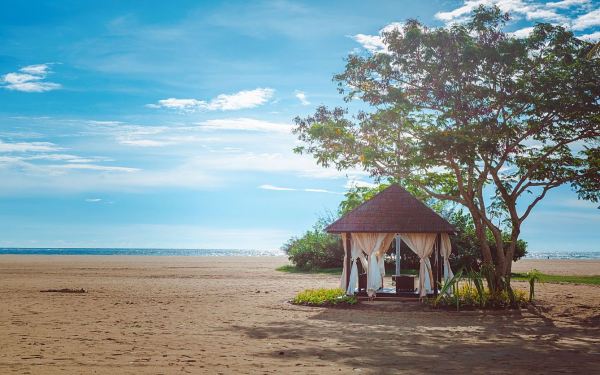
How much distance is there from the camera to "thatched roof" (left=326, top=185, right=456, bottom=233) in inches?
770

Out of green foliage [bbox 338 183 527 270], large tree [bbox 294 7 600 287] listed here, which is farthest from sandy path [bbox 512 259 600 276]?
large tree [bbox 294 7 600 287]

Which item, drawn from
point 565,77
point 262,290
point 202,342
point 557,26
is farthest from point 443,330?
point 262,290

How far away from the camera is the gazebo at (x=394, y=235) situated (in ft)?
64.7

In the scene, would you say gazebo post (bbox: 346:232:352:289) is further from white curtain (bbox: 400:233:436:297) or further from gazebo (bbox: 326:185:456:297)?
white curtain (bbox: 400:233:436:297)

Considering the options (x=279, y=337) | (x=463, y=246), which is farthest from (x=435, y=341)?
(x=463, y=246)

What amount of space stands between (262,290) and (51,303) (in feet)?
30.1

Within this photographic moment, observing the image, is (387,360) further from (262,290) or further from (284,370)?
(262,290)

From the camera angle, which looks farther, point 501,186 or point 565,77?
point 501,186

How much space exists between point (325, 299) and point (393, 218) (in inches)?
141

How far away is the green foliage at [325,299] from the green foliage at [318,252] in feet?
71.5

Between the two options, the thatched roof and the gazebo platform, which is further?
the gazebo platform

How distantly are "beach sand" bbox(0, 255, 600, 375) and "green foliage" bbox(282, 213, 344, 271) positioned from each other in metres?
21.8

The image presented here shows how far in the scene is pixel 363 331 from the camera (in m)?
13.8

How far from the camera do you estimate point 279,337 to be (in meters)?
12.8
